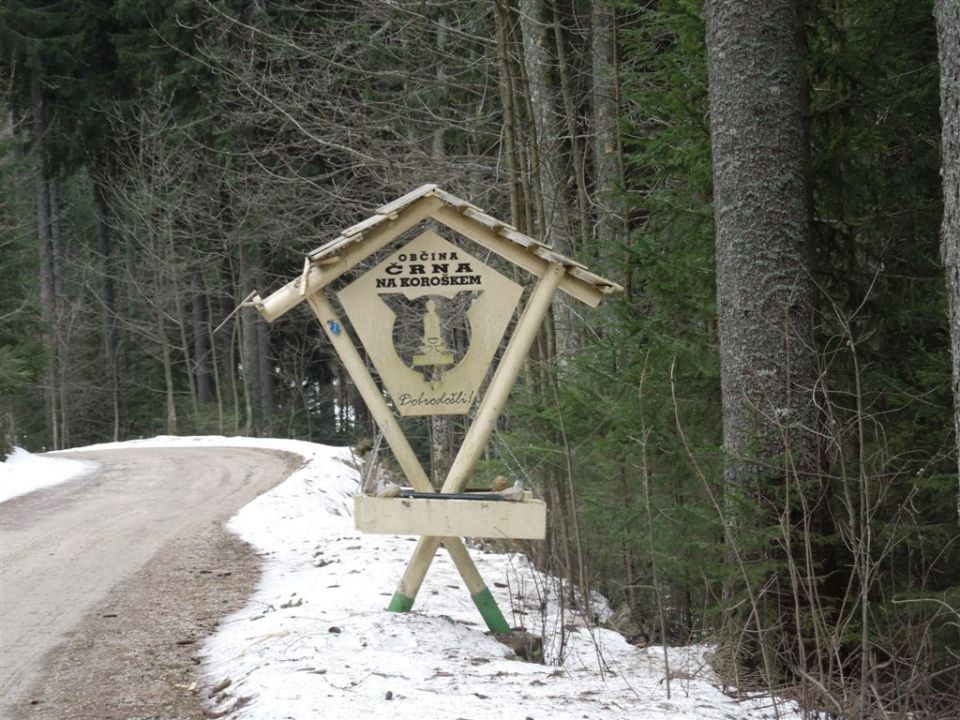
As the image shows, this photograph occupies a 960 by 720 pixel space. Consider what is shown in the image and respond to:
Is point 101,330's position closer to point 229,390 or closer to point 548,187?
point 229,390

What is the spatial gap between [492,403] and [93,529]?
22.1 feet

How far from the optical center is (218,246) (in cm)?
3228

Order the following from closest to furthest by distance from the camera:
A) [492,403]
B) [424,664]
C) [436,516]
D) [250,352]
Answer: [424,664], [436,516], [492,403], [250,352]

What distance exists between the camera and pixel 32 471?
57.6ft

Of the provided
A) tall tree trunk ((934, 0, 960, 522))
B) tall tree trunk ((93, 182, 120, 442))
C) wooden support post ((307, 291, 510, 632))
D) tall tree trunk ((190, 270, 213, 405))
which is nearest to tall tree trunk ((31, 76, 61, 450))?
tall tree trunk ((93, 182, 120, 442))

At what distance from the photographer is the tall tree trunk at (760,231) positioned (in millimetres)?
6336

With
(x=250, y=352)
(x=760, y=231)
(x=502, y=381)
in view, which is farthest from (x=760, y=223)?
(x=250, y=352)

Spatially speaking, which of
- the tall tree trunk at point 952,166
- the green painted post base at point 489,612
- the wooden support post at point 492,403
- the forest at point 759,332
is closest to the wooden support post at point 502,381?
the wooden support post at point 492,403

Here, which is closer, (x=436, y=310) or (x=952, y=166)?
(x=952, y=166)

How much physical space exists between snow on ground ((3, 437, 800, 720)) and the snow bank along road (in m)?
1.24

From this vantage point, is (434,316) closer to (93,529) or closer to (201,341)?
(93,529)

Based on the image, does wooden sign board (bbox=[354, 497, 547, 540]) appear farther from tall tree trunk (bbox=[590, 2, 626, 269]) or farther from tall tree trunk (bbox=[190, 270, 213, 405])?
tall tree trunk (bbox=[190, 270, 213, 405])

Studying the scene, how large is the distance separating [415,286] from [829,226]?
9.15ft

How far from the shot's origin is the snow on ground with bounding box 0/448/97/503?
1523 cm
